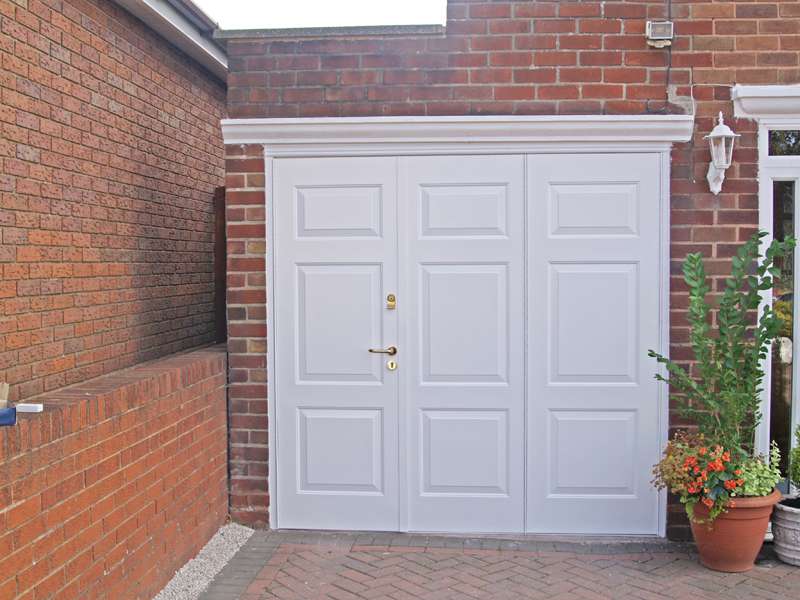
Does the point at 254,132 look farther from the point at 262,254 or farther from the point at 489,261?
the point at 489,261

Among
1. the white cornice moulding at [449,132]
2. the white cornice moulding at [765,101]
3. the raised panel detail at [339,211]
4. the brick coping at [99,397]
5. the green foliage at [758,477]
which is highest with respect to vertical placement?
the white cornice moulding at [765,101]

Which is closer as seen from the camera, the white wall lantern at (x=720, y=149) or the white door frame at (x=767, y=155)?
the white wall lantern at (x=720, y=149)

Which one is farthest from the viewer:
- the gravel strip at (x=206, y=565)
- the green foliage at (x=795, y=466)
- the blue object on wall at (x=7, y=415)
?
the green foliage at (x=795, y=466)

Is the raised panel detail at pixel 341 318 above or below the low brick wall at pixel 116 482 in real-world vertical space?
above

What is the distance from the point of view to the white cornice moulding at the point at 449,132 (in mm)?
5227

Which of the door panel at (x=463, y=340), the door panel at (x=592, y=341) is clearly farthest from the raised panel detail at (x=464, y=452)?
the door panel at (x=592, y=341)

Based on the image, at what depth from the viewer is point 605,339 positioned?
17.6ft

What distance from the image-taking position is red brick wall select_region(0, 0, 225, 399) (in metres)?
4.15

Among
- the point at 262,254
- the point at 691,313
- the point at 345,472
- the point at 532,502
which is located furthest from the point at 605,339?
the point at 262,254

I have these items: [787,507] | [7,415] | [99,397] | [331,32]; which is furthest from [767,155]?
[7,415]

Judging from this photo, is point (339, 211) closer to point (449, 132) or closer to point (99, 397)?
point (449, 132)

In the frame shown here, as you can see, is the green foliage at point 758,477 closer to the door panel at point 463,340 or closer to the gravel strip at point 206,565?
the door panel at point 463,340

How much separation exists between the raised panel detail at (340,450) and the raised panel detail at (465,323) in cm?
50

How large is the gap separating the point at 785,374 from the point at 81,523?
4.20 metres
